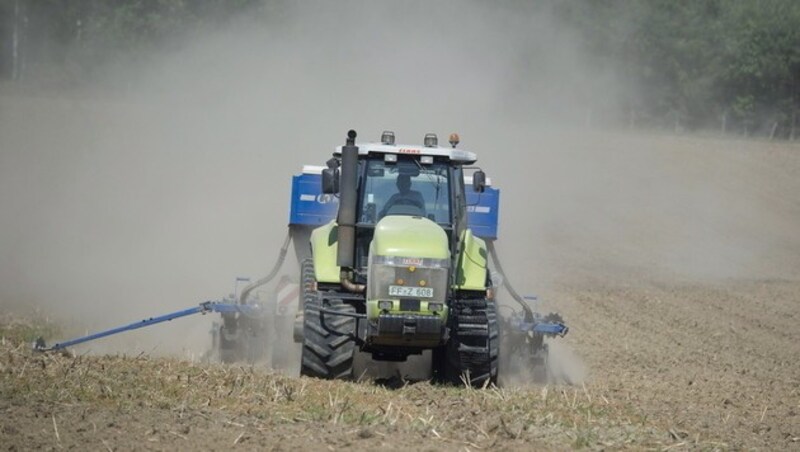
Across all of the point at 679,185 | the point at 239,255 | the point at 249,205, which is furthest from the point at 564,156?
the point at 239,255

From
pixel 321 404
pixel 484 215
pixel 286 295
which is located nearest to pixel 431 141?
pixel 286 295

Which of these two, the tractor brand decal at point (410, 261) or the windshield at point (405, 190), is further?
the windshield at point (405, 190)

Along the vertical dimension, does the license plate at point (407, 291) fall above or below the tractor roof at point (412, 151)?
below

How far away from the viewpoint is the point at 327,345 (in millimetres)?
11656

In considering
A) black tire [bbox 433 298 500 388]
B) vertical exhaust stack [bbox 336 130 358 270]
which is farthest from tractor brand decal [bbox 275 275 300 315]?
black tire [bbox 433 298 500 388]

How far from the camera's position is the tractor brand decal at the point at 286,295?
1359 cm

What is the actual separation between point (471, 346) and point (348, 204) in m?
1.76

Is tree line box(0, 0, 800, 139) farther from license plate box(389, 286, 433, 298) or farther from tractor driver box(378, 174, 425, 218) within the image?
license plate box(389, 286, 433, 298)

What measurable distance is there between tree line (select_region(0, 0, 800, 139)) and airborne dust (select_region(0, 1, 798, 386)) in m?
1.62

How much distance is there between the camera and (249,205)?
78.2ft

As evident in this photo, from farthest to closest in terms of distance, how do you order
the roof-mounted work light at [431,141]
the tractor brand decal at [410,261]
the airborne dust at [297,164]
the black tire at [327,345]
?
1. the airborne dust at [297,164]
2. the roof-mounted work light at [431,141]
3. the black tire at [327,345]
4. the tractor brand decal at [410,261]

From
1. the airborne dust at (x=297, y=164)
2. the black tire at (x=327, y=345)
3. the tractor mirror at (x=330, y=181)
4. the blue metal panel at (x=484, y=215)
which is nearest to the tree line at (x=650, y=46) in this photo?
the airborne dust at (x=297, y=164)

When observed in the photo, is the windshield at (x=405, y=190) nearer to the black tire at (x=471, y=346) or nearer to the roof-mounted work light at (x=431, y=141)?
the roof-mounted work light at (x=431, y=141)

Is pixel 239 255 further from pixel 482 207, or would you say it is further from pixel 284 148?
pixel 284 148
